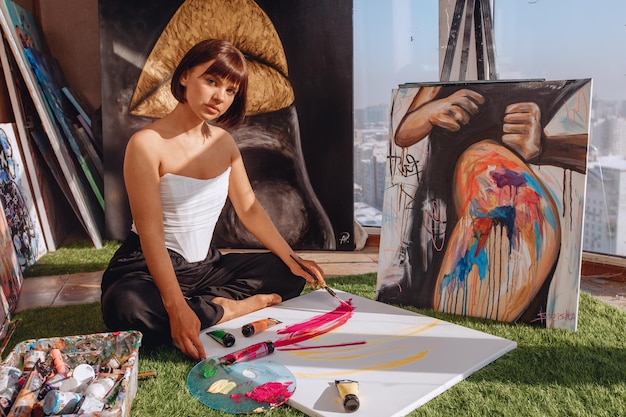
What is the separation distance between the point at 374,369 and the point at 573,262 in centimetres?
86

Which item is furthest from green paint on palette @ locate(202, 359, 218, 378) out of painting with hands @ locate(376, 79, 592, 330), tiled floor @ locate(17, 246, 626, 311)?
tiled floor @ locate(17, 246, 626, 311)

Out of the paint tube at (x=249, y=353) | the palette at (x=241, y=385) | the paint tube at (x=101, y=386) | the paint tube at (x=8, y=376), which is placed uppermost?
the paint tube at (x=8, y=376)

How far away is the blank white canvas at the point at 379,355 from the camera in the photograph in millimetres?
1716

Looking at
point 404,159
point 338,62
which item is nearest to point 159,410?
point 404,159

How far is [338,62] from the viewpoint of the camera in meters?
3.42

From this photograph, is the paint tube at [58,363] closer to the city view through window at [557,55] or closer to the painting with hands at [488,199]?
the painting with hands at [488,199]

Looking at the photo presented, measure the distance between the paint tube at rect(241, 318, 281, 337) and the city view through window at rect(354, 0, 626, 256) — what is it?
1.17 meters

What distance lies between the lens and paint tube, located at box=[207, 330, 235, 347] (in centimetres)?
207

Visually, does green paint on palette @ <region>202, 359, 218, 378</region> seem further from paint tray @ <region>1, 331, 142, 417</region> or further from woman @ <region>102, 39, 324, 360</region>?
paint tray @ <region>1, 331, 142, 417</region>

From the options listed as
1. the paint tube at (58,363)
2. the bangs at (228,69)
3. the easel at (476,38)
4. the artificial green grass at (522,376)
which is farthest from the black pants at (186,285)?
the easel at (476,38)

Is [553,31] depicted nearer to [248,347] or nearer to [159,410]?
[248,347]

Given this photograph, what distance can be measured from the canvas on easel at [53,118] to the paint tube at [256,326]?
5.81 feet

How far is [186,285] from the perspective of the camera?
7.69 ft

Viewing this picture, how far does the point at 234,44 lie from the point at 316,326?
6.24 feet
